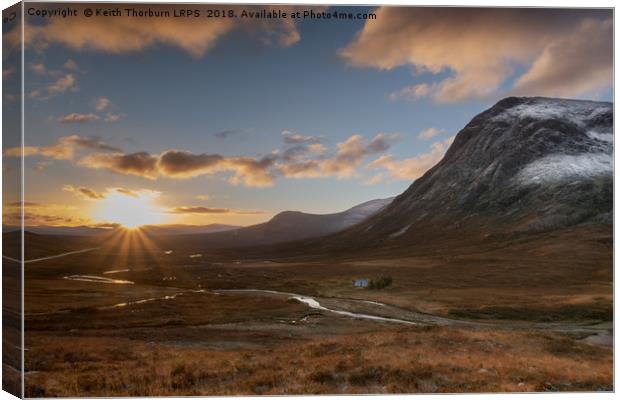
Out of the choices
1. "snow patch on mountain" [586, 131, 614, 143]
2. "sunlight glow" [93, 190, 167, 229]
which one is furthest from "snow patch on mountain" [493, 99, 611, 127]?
"sunlight glow" [93, 190, 167, 229]

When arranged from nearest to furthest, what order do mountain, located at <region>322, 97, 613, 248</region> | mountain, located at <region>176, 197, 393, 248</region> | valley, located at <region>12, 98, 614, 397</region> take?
valley, located at <region>12, 98, 614, 397</region>, mountain, located at <region>176, 197, 393, 248</region>, mountain, located at <region>322, 97, 613, 248</region>

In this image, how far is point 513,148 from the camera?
54.2 m

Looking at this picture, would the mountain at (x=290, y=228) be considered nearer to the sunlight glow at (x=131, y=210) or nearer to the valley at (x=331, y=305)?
the valley at (x=331, y=305)

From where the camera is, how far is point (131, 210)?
2616cm

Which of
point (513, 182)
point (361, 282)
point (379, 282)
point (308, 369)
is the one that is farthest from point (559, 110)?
point (308, 369)

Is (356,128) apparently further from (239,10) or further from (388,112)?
(239,10)

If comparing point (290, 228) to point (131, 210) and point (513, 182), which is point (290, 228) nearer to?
point (131, 210)

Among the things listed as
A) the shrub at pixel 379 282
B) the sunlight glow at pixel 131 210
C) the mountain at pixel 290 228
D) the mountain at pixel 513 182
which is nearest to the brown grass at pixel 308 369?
the shrub at pixel 379 282

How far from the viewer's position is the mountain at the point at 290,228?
2800 cm

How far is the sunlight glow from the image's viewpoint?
25.7m

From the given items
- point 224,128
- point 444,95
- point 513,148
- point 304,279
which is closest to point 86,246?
point 224,128

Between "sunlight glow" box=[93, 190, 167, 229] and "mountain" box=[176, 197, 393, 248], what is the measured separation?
2499 mm

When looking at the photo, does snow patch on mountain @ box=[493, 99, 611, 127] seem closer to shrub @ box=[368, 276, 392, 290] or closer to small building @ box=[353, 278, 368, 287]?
Result: shrub @ box=[368, 276, 392, 290]

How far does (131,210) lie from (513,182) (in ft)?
139
